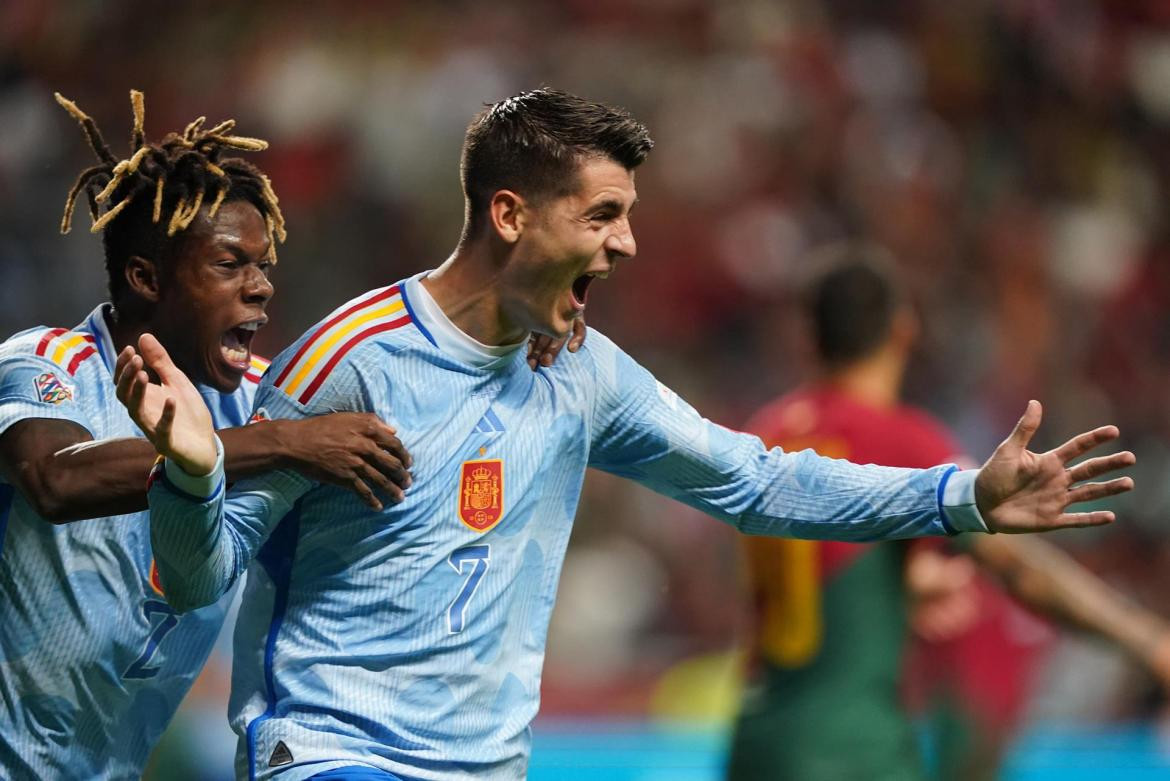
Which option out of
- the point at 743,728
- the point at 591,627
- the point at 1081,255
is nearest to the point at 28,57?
the point at 591,627

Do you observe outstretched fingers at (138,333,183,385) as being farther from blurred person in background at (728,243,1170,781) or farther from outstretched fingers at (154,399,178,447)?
blurred person in background at (728,243,1170,781)

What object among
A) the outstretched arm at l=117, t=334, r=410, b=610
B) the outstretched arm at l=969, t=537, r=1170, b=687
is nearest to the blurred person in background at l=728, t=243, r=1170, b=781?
the outstretched arm at l=969, t=537, r=1170, b=687

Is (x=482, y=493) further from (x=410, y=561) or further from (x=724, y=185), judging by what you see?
(x=724, y=185)

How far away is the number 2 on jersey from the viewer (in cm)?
328

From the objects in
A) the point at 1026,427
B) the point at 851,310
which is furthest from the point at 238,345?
the point at 851,310

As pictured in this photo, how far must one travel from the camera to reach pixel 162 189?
12.4ft

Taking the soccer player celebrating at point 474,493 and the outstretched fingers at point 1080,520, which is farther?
the outstretched fingers at point 1080,520

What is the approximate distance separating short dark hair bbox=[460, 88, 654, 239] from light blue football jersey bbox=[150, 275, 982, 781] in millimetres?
285

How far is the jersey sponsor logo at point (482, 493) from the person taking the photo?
3318mm

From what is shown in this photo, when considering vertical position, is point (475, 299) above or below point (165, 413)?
above

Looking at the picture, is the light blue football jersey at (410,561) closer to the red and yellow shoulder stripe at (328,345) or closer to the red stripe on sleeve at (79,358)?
the red and yellow shoulder stripe at (328,345)

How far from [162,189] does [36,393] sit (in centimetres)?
53

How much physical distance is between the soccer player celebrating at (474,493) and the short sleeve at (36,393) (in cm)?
52

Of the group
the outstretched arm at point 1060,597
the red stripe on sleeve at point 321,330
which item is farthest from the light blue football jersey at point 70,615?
the outstretched arm at point 1060,597
